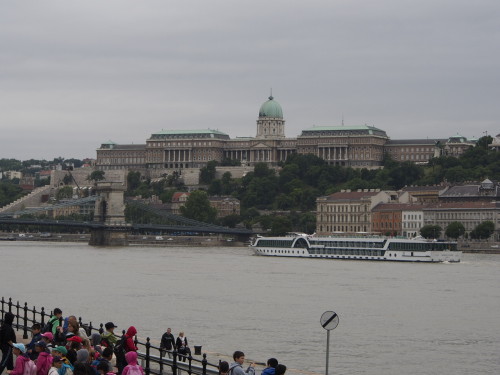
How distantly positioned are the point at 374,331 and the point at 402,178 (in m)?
104

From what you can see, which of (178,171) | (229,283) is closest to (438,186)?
(178,171)

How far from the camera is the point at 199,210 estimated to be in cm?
12825

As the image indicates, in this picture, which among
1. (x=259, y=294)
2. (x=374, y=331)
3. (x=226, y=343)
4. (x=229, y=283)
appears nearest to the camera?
(x=226, y=343)

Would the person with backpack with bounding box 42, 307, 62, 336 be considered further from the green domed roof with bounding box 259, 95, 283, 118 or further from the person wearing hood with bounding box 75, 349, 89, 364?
the green domed roof with bounding box 259, 95, 283, 118

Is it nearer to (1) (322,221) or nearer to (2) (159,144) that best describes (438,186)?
(1) (322,221)

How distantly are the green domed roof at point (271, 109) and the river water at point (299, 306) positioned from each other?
4096 inches

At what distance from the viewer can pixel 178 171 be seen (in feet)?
532

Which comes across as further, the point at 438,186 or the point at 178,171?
the point at 178,171

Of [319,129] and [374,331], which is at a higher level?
[319,129]

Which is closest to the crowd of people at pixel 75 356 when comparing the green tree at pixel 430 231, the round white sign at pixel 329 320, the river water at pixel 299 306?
the round white sign at pixel 329 320

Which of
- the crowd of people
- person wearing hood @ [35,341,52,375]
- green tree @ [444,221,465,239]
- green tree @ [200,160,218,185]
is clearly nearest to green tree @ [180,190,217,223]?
green tree @ [200,160,218,185]

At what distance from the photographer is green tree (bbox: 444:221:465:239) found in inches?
3875

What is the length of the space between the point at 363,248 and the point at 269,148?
89.8m

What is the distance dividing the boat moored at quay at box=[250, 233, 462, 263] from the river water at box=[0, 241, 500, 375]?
4.84 meters
